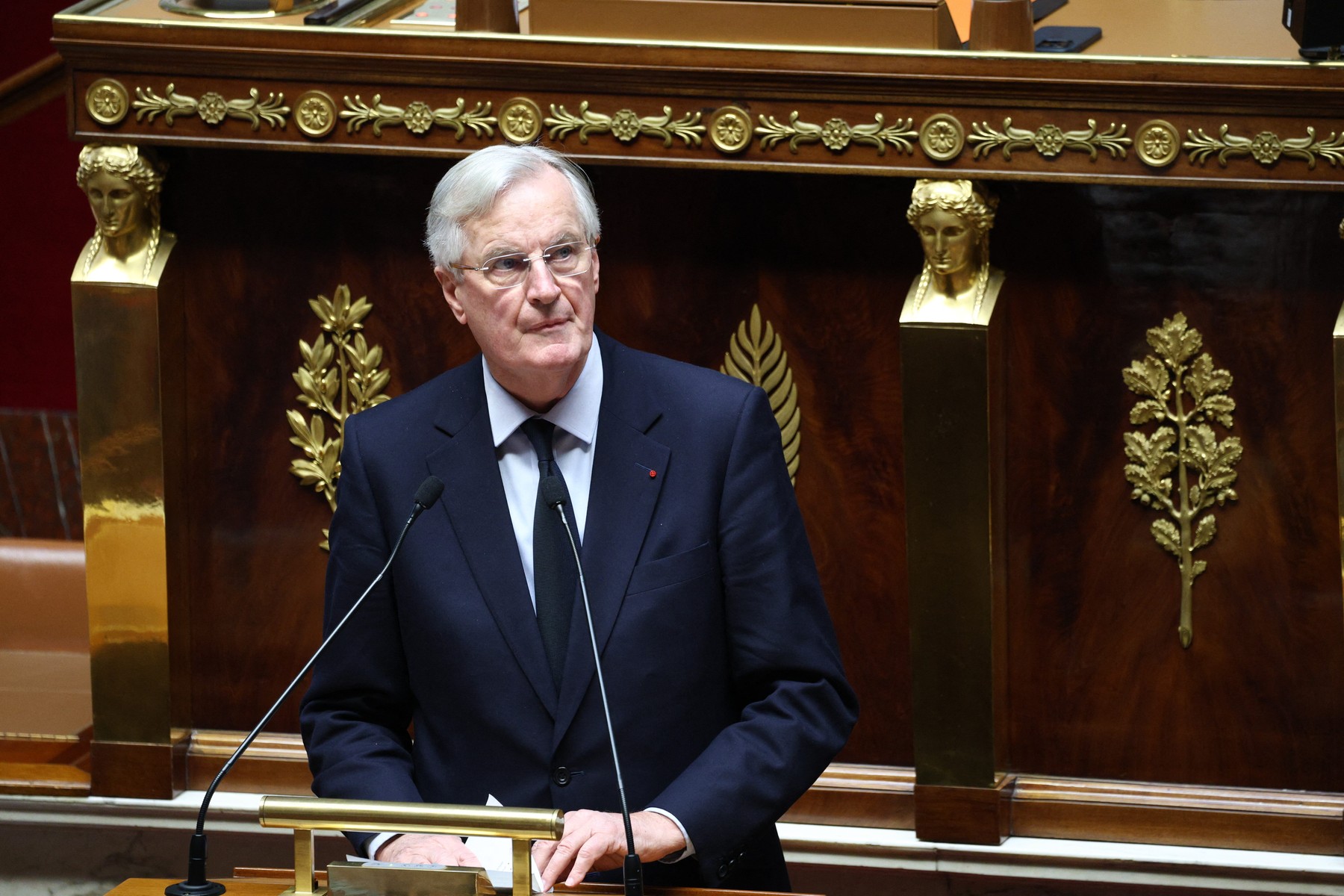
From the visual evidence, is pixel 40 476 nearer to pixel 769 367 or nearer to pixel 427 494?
pixel 769 367

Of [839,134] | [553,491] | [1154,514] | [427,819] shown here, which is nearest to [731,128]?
[839,134]

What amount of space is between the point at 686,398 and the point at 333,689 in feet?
1.87

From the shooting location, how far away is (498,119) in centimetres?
331

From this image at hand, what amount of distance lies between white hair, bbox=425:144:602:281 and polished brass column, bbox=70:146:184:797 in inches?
48.8

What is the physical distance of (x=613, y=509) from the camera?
237 cm

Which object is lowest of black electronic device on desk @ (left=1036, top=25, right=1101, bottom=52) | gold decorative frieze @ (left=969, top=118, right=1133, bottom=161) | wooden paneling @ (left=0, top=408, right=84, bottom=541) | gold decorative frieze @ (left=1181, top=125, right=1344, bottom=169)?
wooden paneling @ (left=0, top=408, right=84, bottom=541)

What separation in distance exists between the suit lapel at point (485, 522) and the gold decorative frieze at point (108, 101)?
1.26 metres

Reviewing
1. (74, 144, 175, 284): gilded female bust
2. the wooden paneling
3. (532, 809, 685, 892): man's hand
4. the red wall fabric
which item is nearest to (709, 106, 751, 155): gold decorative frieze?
(74, 144, 175, 284): gilded female bust

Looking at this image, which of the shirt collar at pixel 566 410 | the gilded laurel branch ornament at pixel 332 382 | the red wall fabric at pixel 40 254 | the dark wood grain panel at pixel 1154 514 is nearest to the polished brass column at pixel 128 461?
the gilded laurel branch ornament at pixel 332 382

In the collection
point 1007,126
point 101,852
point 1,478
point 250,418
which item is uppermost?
point 1007,126

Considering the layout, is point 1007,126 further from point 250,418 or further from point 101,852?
point 101,852

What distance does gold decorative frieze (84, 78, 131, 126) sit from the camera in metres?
3.40

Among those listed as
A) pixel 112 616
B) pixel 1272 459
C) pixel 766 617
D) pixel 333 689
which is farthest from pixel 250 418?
pixel 1272 459

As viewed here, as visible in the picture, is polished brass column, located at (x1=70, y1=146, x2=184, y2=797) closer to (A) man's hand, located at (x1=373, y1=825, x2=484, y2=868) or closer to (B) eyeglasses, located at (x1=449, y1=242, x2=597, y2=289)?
(B) eyeglasses, located at (x1=449, y1=242, x2=597, y2=289)
